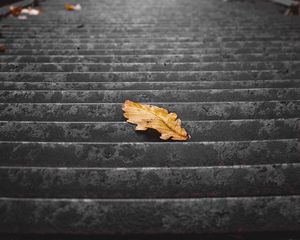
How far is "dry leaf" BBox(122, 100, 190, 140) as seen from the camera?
1.44m

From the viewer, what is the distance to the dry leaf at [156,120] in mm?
1443

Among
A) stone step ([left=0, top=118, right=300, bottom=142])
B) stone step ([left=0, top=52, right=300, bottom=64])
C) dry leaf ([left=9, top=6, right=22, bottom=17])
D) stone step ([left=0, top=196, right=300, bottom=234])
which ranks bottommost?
stone step ([left=0, top=196, right=300, bottom=234])

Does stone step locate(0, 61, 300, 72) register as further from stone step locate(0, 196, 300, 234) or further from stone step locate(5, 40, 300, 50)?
stone step locate(0, 196, 300, 234)

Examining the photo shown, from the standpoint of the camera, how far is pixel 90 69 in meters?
2.46

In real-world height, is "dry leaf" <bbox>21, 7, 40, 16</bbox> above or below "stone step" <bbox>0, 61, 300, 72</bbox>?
above

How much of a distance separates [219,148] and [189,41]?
225 centimetres

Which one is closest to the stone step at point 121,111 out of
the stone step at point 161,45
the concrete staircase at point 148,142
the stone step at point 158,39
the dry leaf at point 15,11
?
the concrete staircase at point 148,142

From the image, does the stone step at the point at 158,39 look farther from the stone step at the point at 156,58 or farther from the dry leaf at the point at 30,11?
the dry leaf at the point at 30,11

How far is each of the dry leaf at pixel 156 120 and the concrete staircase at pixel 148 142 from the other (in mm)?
46

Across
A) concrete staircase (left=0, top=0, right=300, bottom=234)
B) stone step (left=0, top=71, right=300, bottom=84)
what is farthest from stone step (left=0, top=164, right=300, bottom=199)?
stone step (left=0, top=71, right=300, bottom=84)

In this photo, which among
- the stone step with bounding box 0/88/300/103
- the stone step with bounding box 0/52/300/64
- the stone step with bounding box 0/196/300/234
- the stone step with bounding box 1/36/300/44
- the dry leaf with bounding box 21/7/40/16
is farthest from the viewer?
the dry leaf with bounding box 21/7/40/16

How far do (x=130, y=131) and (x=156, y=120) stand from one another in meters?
0.14

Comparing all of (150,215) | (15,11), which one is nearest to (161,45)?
(150,215)

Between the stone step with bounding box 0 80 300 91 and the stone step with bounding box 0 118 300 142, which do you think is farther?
the stone step with bounding box 0 80 300 91
